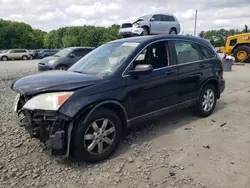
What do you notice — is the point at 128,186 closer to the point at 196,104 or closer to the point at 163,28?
the point at 196,104

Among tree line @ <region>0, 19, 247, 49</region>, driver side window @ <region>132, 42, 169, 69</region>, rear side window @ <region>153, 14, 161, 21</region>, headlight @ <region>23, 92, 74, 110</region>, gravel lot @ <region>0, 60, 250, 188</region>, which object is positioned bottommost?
gravel lot @ <region>0, 60, 250, 188</region>

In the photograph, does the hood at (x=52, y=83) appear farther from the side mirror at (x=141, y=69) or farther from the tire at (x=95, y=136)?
the side mirror at (x=141, y=69)

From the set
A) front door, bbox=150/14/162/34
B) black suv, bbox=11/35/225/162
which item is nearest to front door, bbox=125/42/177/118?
black suv, bbox=11/35/225/162

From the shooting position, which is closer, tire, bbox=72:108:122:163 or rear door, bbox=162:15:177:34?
tire, bbox=72:108:122:163

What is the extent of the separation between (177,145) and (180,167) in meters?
0.69

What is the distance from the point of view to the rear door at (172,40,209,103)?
466cm

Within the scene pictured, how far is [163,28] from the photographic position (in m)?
16.3

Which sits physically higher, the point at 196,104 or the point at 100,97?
the point at 100,97

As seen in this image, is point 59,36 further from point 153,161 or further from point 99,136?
point 153,161

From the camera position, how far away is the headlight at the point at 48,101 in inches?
122

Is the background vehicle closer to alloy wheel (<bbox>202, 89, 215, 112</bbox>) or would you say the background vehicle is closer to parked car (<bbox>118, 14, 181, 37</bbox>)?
parked car (<bbox>118, 14, 181, 37</bbox>)

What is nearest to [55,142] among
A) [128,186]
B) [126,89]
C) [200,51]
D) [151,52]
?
[128,186]

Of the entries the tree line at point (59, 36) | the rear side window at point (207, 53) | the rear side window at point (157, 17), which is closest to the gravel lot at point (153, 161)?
the rear side window at point (207, 53)

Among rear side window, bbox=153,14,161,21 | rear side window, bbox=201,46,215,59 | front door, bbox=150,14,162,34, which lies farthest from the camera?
rear side window, bbox=153,14,161,21
